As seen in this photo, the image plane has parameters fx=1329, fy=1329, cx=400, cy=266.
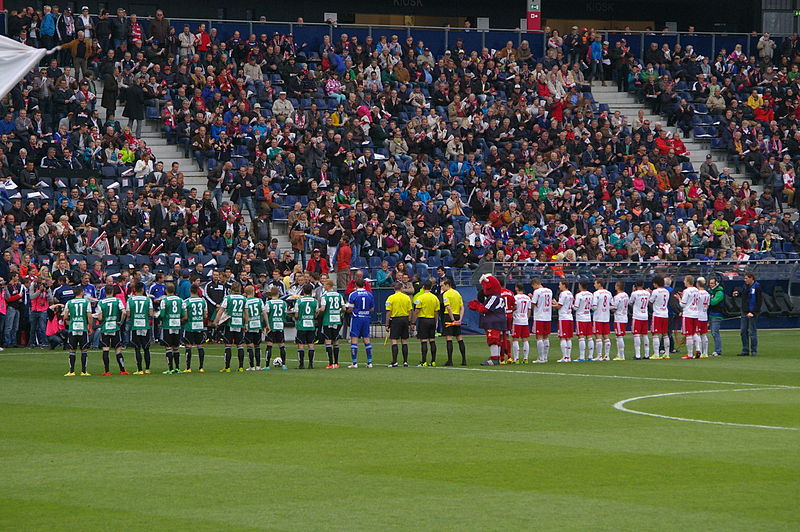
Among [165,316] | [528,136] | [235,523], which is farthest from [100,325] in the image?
[528,136]

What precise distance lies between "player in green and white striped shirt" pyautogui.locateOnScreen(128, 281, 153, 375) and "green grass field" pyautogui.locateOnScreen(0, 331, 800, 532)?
5.27 feet

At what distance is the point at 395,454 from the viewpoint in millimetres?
14766

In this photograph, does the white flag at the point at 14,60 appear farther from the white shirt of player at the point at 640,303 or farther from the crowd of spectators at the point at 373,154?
the crowd of spectators at the point at 373,154

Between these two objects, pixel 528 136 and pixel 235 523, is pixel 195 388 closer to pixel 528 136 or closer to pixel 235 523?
pixel 235 523

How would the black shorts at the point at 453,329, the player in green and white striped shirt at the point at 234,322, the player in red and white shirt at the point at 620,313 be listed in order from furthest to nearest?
the player in red and white shirt at the point at 620,313 → the black shorts at the point at 453,329 → the player in green and white striped shirt at the point at 234,322

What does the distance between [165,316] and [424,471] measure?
45.9 ft

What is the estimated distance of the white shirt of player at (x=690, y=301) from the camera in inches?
1203

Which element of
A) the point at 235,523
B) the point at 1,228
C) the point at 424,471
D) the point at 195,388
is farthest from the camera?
Result: the point at 1,228

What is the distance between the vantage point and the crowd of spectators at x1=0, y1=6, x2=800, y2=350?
36.5 meters

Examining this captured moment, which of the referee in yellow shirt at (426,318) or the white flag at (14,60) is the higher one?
the white flag at (14,60)

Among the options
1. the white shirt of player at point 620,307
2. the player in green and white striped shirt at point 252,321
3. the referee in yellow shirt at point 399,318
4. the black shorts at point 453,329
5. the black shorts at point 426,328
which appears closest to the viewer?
the player in green and white striped shirt at point 252,321

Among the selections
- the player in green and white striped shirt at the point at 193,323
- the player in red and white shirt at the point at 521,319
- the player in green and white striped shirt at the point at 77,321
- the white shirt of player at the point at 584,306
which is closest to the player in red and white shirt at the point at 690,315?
the white shirt of player at the point at 584,306

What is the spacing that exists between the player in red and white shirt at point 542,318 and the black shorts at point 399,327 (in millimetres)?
3193

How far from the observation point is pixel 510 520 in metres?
10.9
